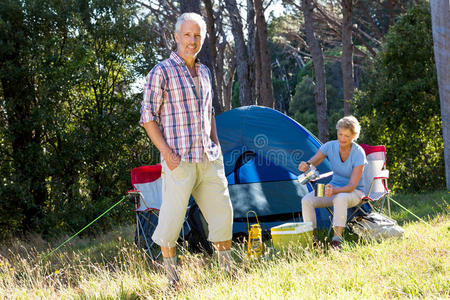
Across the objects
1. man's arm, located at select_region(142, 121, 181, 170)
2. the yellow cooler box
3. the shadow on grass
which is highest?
man's arm, located at select_region(142, 121, 181, 170)

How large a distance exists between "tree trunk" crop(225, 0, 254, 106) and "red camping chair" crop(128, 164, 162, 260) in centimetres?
568

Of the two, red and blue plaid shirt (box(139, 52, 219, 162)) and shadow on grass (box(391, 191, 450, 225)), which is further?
shadow on grass (box(391, 191, 450, 225))

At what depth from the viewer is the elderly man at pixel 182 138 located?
2.78 metres

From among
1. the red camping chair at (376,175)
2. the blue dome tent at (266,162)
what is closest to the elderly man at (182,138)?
the red camping chair at (376,175)

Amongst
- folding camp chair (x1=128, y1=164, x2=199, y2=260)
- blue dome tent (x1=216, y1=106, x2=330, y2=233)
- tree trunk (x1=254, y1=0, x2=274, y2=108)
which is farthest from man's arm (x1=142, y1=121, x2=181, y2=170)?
tree trunk (x1=254, y1=0, x2=274, y2=108)

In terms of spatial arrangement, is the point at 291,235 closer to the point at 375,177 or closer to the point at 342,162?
the point at 342,162

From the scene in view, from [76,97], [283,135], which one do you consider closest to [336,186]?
Result: [283,135]

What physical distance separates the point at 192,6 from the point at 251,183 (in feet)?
9.55

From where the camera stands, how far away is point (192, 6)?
6.82 meters

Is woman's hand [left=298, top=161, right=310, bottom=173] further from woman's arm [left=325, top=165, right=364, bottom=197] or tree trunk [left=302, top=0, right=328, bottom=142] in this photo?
tree trunk [left=302, top=0, right=328, bottom=142]

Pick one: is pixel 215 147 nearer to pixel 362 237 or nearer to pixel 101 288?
pixel 101 288

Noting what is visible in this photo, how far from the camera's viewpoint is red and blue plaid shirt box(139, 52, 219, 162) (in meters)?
2.79

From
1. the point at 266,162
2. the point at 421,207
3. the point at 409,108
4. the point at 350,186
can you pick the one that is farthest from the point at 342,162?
the point at 409,108

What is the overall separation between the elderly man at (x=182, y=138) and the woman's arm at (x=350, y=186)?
1.22 meters
